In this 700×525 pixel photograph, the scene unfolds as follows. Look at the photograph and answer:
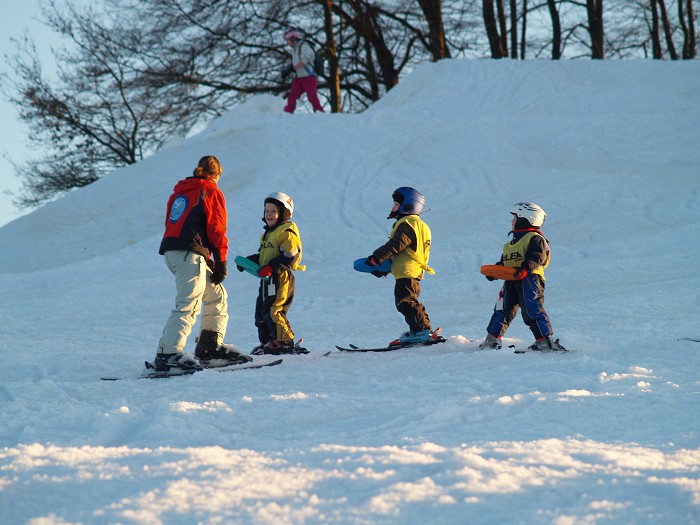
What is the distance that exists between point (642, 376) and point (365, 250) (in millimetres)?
7052

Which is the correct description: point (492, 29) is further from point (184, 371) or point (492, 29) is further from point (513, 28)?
point (184, 371)

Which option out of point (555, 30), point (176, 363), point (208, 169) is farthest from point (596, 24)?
point (176, 363)

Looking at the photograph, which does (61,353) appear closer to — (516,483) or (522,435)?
(522,435)

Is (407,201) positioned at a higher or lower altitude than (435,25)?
lower

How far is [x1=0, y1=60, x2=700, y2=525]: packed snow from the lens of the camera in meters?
2.91

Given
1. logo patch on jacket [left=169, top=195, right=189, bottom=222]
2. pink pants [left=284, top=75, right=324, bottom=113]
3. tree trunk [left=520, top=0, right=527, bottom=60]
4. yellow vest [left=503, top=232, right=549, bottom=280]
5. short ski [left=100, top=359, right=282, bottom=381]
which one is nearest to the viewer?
short ski [left=100, top=359, right=282, bottom=381]

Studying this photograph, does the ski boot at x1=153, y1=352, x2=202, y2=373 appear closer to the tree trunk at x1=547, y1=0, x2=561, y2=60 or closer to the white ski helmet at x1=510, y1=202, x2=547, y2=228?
the white ski helmet at x1=510, y1=202, x2=547, y2=228

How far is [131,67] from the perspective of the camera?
2548 centimetres

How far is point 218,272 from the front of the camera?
6020mm

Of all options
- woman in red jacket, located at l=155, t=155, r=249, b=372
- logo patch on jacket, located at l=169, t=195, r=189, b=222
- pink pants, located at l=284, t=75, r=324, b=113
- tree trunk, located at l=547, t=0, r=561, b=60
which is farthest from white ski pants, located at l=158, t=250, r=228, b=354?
tree trunk, located at l=547, t=0, r=561, b=60

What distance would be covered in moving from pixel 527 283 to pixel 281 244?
2.21 metres

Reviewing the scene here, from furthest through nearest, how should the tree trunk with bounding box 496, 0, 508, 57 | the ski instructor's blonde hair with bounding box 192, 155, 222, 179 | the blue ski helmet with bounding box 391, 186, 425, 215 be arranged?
1. the tree trunk with bounding box 496, 0, 508, 57
2. the blue ski helmet with bounding box 391, 186, 425, 215
3. the ski instructor's blonde hair with bounding box 192, 155, 222, 179

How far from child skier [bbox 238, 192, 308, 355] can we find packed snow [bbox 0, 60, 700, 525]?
1.31 ft

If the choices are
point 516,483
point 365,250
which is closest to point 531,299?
point 516,483
